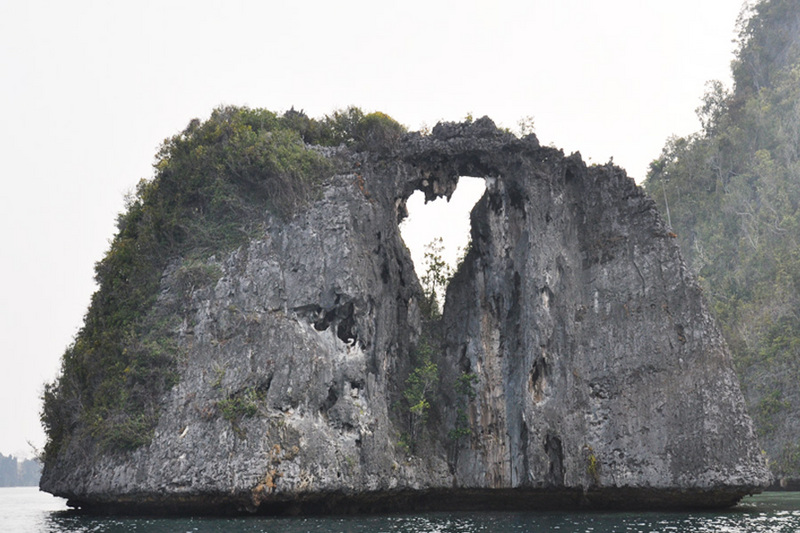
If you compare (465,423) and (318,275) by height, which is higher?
(318,275)

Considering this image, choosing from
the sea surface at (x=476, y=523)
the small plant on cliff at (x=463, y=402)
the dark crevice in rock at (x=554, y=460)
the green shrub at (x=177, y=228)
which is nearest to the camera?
the sea surface at (x=476, y=523)

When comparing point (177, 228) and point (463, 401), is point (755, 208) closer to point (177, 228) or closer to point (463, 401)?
point (463, 401)

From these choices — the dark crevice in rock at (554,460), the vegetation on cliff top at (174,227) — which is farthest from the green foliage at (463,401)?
the vegetation on cliff top at (174,227)

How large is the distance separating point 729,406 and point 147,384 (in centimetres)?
2073

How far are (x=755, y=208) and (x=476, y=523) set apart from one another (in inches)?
1513

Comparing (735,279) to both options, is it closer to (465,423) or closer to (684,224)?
(684,224)

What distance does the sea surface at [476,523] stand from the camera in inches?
785

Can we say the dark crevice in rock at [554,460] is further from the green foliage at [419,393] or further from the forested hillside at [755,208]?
the forested hillside at [755,208]

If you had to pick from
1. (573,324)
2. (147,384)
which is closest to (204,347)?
(147,384)

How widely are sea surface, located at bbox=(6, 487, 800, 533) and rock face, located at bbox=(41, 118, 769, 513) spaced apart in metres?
1.28

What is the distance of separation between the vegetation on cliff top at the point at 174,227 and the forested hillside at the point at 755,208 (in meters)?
26.0

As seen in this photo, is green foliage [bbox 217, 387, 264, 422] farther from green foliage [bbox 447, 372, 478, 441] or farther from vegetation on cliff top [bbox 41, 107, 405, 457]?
green foliage [bbox 447, 372, 478, 441]

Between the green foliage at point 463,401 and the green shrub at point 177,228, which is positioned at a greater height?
the green shrub at point 177,228

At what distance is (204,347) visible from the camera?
27219 millimetres
